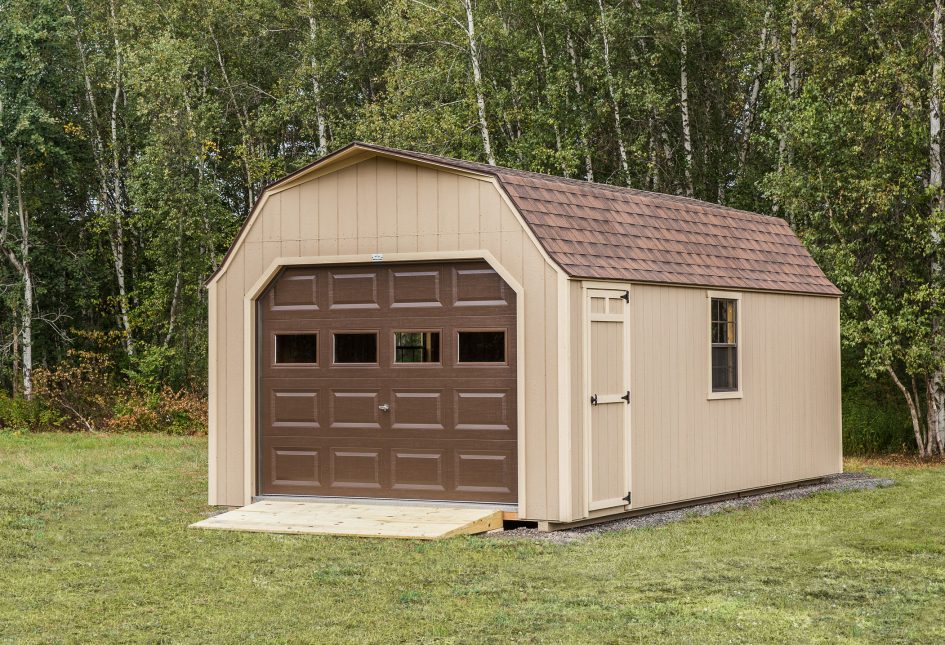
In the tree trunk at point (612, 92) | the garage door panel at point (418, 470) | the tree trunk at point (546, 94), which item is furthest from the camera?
the tree trunk at point (546, 94)

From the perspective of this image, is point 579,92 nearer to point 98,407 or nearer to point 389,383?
point 98,407

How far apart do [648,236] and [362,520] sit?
14.0 feet

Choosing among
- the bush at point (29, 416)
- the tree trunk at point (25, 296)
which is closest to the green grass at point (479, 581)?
the bush at point (29, 416)

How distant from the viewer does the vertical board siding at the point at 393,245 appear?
1203 cm

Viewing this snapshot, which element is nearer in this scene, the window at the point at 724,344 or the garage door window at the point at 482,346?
the garage door window at the point at 482,346

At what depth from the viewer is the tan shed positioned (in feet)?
39.8

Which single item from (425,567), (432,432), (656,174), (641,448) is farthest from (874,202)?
(425,567)

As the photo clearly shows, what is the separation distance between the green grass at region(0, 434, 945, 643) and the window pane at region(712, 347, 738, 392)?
1.41 meters

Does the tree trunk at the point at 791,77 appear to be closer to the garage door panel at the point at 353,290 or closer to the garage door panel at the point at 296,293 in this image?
the garage door panel at the point at 353,290

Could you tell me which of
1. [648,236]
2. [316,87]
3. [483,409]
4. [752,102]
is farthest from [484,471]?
[316,87]

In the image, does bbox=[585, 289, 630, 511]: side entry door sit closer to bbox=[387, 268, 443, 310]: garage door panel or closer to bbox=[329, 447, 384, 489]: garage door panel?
bbox=[387, 268, 443, 310]: garage door panel

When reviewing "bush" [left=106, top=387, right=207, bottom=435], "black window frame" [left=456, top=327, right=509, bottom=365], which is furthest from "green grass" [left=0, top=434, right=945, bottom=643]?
"bush" [left=106, top=387, right=207, bottom=435]

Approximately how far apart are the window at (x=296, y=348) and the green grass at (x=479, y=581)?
1794 mm

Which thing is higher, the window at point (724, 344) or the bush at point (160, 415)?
the window at point (724, 344)
